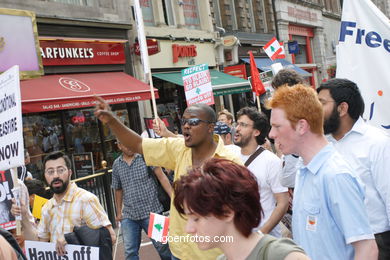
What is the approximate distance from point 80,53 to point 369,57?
962 centimetres

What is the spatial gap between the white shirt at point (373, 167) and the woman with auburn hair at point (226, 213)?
115 cm

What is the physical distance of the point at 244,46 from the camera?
2150 centimetres

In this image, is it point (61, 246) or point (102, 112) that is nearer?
point (102, 112)

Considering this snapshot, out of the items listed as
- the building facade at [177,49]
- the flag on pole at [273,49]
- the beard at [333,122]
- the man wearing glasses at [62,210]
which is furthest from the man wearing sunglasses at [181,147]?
the building facade at [177,49]

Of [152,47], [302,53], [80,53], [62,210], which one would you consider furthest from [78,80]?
[302,53]

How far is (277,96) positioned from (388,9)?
51378 millimetres

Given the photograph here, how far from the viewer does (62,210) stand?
4.16 m

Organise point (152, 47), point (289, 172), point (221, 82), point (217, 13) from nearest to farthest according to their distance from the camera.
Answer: point (289, 172)
point (152, 47)
point (221, 82)
point (217, 13)

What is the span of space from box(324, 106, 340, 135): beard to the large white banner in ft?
3.80

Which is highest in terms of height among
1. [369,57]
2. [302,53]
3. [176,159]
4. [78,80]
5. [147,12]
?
[147,12]

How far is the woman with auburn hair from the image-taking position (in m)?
1.70

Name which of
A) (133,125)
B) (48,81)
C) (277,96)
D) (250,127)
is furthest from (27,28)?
(133,125)

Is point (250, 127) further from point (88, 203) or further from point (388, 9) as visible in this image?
point (388, 9)

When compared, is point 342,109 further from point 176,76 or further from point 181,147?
point 176,76
